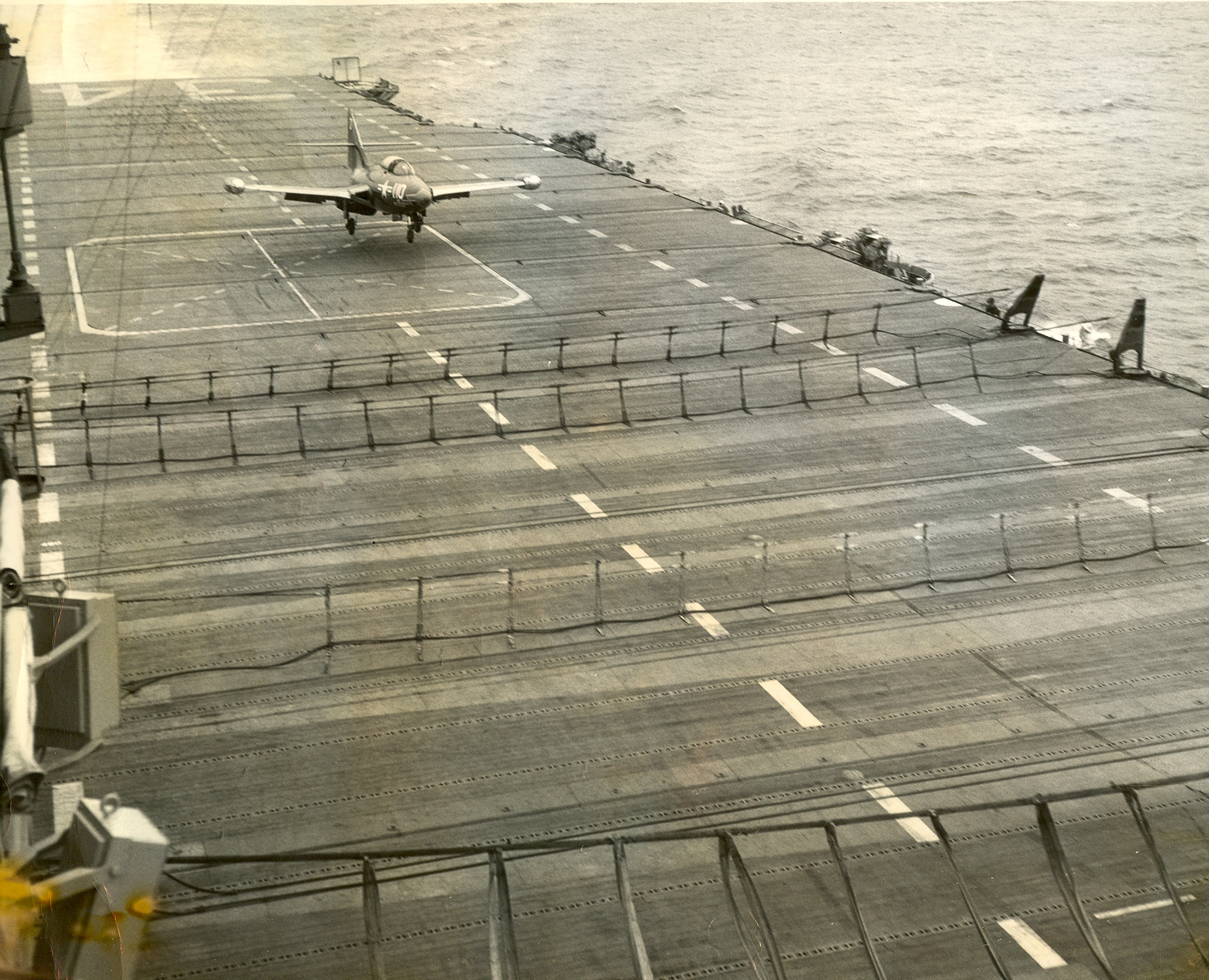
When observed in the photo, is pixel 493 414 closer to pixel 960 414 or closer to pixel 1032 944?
pixel 960 414

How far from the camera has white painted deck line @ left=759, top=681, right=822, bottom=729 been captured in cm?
2388

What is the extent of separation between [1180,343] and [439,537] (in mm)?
56879

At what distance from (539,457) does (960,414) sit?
12995 mm

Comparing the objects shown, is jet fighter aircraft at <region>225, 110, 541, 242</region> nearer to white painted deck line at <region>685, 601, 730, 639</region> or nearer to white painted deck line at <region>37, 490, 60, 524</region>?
white painted deck line at <region>37, 490, 60, 524</region>

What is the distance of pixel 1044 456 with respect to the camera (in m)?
37.5

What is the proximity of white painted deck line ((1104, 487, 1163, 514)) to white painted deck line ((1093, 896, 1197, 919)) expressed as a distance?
53.0 ft

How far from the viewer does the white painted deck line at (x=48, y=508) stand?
105 feet

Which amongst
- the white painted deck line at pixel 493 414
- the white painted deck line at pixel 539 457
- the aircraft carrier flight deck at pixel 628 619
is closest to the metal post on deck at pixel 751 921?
the aircraft carrier flight deck at pixel 628 619

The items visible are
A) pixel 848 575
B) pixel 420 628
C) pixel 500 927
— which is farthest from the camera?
pixel 848 575

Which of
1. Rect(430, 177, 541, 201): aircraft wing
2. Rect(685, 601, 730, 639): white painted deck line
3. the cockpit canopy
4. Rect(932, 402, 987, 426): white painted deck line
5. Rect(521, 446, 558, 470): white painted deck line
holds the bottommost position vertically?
Rect(685, 601, 730, 639): white painted deck line

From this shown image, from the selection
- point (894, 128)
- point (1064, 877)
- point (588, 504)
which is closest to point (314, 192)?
point (588, 504)

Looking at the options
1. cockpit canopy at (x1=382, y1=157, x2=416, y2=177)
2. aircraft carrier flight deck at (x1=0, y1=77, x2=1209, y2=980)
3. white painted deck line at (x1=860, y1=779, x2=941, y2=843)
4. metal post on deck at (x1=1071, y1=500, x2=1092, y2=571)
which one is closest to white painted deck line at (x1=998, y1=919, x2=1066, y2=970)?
aircraft carrier flight deck at (x1=0, y1=77, x2=1209, y2=980)

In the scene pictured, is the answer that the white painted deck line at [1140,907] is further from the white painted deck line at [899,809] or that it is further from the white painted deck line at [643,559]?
the white painted deck line at [643,559]

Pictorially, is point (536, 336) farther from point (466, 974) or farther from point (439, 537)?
point (466, 974)
